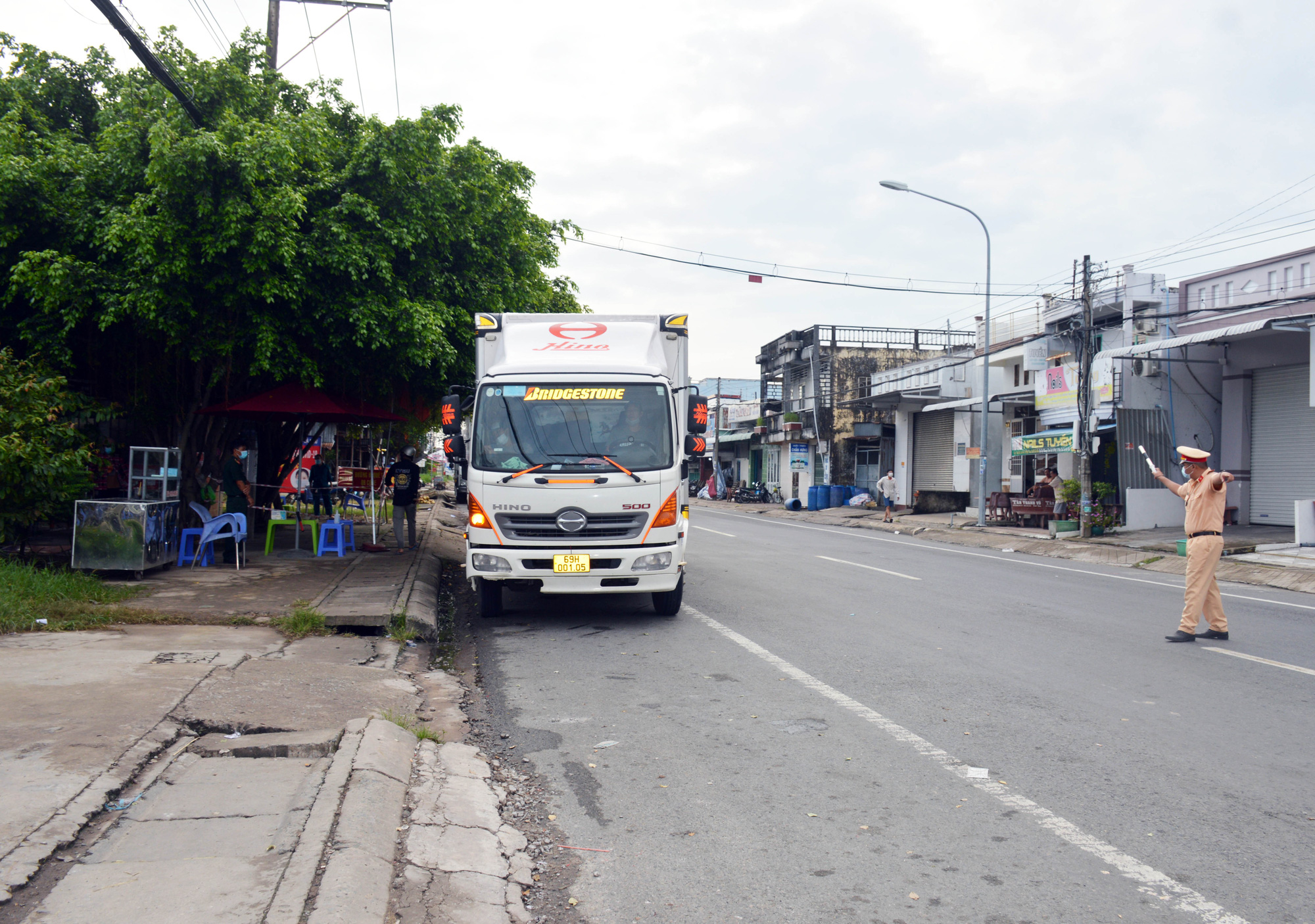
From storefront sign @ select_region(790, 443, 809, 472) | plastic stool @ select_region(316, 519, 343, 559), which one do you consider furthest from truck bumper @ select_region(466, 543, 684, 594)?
storefront sign @ select_region(790, 443, 809, 472)

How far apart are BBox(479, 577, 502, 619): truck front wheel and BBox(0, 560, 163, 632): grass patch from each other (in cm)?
273

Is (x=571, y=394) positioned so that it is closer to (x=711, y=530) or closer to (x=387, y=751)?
(x=387, y=751)

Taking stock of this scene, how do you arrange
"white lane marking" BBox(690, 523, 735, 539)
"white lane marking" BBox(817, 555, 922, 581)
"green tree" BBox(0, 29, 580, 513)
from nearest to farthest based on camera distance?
"green tree" BBox(0, 29, 580, 513) → "white lane marking" BBox(817, 555, 922, 581) → "white lane marking" BBox(690, 523, 735, 539)

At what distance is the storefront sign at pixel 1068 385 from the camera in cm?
2442

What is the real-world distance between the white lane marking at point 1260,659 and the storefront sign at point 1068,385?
16865 millimetres

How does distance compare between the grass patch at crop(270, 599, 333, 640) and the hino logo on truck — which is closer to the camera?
the grass patch at crop(270, 599, 333, 640)

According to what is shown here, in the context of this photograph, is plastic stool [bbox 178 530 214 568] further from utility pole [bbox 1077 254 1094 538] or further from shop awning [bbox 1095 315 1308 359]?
shop awning [bbox 1095 315 1308 359]

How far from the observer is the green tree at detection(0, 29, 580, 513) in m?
11.1

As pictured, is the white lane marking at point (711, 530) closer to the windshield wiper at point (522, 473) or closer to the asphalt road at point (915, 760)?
the asphalt road at point (915, 760)

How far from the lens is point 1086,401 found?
2180cm

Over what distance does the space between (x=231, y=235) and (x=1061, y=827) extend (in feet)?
34.4

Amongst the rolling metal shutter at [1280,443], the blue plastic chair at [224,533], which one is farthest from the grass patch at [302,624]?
the rolling metal shutter at [1280,443]

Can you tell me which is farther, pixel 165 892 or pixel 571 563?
pixel 571 563

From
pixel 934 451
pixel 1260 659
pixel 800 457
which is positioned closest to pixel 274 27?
pixel 1260 659
